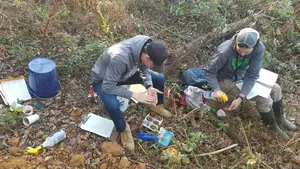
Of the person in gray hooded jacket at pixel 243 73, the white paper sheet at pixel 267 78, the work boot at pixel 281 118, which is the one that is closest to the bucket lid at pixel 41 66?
the person in gray hooded jacket at pixel 243 73

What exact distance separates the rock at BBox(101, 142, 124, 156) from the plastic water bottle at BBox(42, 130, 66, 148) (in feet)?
1.46

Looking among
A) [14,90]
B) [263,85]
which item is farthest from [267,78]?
[14,90]

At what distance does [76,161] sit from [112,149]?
392mm

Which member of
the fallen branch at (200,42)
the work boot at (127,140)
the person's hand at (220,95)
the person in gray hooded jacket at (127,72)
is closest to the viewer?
the person in gray hooded jacket at (127,72)

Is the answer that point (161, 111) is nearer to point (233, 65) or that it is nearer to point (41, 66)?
point (233, 65)

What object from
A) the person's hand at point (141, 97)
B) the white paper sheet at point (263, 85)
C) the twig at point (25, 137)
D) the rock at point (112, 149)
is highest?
the person's hand at point (141, 97)

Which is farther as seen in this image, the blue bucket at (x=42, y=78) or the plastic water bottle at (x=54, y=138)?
the blue bucket at (x=42, y=78)

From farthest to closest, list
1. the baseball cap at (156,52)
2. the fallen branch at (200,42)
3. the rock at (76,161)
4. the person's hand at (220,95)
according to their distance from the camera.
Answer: the fallen branch at (200,42)
the person's hand at (220,95)
the rock at (76,161)
the baseball cap at (156,52)

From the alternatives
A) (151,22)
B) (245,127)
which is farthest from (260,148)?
(151,22)

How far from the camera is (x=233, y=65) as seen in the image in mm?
3625

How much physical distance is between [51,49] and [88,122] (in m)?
1.39

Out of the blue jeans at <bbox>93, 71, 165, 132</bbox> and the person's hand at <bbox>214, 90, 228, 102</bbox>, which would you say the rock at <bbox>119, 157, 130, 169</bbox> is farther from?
the person's hand at <bbox>214, 90, 228, 102</bbox>

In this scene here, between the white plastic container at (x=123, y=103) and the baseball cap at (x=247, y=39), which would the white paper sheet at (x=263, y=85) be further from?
the white plastic container at (x=123, y=103)

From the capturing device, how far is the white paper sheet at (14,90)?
365 centimetres
